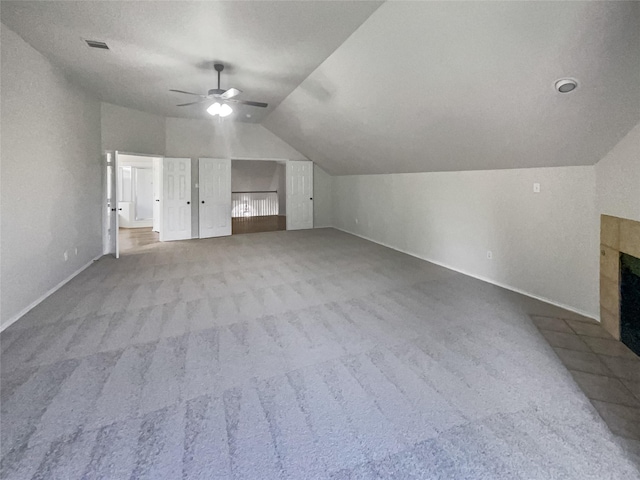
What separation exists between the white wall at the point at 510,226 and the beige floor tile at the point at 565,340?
71cm

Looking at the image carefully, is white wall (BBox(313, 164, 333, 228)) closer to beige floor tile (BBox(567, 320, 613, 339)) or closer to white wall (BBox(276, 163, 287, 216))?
white wall (BBox(276, 163, 287, 216))

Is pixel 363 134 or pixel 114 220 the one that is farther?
pixel 114 220

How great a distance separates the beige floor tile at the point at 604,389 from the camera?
207 centimetres

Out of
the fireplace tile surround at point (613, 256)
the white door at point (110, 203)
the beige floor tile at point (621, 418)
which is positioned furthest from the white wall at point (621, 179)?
the white door at point (110, 203)

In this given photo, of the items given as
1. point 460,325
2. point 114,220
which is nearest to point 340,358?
point 460,325

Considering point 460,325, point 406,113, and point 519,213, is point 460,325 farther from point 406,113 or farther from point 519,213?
point 406,113

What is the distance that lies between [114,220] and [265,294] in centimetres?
417

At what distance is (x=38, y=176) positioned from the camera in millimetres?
3684

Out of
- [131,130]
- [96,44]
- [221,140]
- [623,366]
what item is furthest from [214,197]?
[623,366]

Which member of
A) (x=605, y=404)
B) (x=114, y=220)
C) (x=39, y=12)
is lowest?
(x=605, y=404)

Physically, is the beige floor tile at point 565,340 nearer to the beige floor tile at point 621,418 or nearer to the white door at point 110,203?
the beige floor tile at point 621,418

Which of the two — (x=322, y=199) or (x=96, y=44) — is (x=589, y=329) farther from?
(x=322, y=199)

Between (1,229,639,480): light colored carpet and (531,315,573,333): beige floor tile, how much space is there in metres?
0.18

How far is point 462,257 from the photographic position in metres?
5.11
